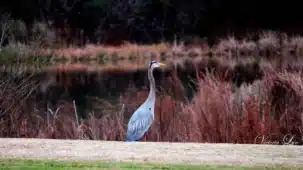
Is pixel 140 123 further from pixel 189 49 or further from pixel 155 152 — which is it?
pixel 189 49

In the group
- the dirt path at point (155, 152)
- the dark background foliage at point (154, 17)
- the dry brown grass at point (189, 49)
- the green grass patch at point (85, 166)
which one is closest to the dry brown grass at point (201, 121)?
the dirt path at point (155, 152)

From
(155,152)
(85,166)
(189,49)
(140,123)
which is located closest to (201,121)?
(140,123)

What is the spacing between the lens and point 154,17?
153ft

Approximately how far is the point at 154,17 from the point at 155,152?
1523 inches

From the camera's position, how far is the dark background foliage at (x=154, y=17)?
4266 centimetres

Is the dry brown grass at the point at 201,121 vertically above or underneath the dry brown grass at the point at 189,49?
above

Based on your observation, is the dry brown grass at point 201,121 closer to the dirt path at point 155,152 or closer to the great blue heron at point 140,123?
the great blue heron at point 140,123

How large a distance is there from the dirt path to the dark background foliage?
32.8m

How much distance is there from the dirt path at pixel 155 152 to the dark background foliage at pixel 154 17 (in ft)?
108

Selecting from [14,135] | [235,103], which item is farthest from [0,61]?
[235,103]

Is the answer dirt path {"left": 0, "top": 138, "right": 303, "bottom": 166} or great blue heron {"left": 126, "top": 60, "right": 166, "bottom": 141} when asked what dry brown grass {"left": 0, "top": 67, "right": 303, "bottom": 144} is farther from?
dirt path {"left": 0, "top": 138, "right": 303, "bottom": 166}

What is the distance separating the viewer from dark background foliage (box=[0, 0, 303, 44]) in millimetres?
42656

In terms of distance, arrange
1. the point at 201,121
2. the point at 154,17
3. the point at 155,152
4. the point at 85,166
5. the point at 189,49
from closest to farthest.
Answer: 1. the point at 85,166
2. the point at 155,152
3. the point at 201,121
4. the point at 189,49
5. the point at 154,17

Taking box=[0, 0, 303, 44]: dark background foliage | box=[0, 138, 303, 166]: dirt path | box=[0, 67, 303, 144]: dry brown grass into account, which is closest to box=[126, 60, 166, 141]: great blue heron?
box=[0, 67, 303, 144]: dry brown grass
